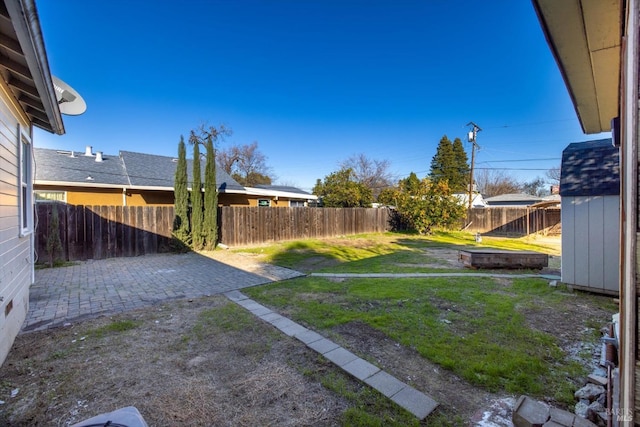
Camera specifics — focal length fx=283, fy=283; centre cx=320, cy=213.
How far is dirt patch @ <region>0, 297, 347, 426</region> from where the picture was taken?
2.04 metres

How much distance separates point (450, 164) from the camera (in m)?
39.0

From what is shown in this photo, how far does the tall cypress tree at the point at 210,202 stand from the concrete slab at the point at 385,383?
905cm

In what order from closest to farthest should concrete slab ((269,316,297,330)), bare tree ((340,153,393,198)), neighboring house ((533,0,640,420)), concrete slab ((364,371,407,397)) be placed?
neighboring house ((533,0,640,420)) → concrete slab ((364,371,407,397)) → concrete slab ((269,316,297,330)) → bare tree ((340,153,393,198))

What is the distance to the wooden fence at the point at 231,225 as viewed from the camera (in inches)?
325

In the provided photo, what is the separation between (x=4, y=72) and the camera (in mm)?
2916

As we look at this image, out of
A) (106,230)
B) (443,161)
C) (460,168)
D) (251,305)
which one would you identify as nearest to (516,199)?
(460,168)

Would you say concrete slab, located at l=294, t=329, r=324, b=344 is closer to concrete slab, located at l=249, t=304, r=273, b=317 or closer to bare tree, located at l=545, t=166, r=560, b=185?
concrete slab, located at l=249, t=304, r=273, b=317

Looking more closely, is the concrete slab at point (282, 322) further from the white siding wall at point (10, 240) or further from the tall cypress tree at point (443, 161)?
the tall cypress tree at point (443, 161)

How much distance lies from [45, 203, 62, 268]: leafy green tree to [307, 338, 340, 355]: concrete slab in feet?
27.9

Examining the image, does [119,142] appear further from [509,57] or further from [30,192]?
[509,57]

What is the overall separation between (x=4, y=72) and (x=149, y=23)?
7457 millimetres

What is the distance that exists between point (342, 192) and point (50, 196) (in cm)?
1379

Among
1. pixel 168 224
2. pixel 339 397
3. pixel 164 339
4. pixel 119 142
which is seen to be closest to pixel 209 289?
pixel 164 339

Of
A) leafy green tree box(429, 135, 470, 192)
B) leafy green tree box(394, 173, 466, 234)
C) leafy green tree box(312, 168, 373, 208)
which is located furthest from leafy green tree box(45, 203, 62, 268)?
leafy green tree box(429, 135, 470, 192)
